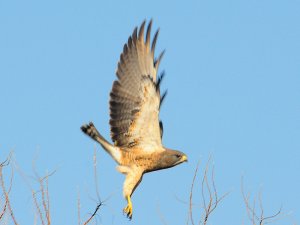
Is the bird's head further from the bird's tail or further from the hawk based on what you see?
the bird's tail

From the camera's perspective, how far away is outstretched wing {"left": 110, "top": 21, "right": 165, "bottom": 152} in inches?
316

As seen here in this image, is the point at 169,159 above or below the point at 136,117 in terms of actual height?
below

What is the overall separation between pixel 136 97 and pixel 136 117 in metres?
0.23

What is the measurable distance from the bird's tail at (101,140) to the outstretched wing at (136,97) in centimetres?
15

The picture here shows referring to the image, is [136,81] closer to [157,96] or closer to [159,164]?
[157,96]

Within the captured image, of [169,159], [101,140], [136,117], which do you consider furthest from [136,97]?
[169,159]

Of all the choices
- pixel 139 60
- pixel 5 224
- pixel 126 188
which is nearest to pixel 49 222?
pixel 5 224

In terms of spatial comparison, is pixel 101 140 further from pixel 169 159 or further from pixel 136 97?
pixel 169 159

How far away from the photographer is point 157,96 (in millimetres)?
7984

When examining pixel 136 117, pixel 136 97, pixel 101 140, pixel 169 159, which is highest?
pixel 136 97

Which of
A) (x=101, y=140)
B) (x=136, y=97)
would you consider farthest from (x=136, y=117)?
(x=101, y=140)

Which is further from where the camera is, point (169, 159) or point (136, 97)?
point (169, 159)

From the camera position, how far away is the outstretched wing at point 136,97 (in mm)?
8039

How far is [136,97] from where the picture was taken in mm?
8109
